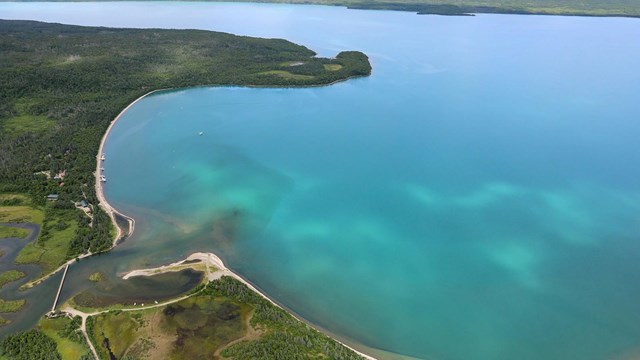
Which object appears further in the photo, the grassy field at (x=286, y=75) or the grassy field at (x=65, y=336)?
the grassy field at (x=286, y=75)

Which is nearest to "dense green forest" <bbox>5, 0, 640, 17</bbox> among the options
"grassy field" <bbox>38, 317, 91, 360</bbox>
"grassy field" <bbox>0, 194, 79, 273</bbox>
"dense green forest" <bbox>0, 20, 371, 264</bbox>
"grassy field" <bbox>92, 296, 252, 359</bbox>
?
"dense green forest" <bbox>0, 20, 371, 264</bbox>

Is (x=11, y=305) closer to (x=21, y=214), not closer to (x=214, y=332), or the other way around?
(x=21, y=214)

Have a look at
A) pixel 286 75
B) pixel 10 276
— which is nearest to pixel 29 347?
A: pixel 10 276

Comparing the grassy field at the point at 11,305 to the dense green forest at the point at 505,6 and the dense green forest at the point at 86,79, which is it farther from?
the dense green forest at the point at 505,6

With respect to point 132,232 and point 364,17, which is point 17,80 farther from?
point 364,17

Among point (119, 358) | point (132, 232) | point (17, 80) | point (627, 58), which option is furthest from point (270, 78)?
point (627, 58)

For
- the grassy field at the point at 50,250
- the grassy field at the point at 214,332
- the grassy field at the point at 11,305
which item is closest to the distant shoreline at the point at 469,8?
the grassy field at the point at 50,250
